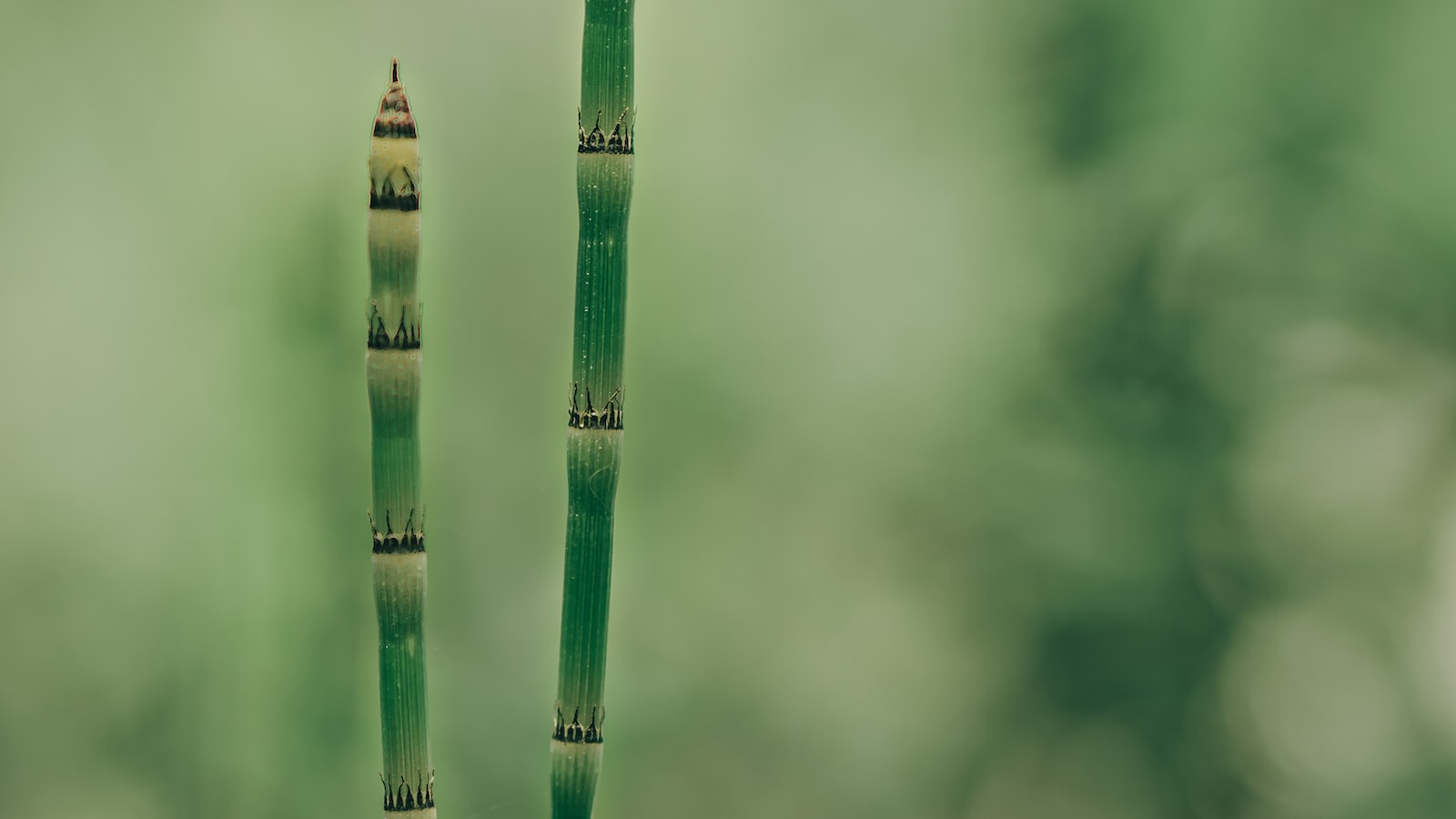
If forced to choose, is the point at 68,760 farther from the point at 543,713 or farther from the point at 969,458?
the point at 969,458

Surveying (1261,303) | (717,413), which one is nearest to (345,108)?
(717,413)

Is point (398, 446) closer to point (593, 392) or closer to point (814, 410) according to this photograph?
point (593, 392)

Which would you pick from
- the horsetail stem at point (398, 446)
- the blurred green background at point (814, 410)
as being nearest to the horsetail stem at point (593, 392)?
the horsetail stem at point (398, 446)

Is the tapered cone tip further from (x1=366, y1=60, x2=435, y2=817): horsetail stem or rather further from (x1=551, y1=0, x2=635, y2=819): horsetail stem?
(x1=551, y1=0, x2=635, y2=819): horsetail stem

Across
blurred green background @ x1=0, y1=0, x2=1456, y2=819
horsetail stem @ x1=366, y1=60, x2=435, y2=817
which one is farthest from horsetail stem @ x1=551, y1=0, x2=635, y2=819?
blurred green background @ x1=0, y1=0, x2=1456, y2=819

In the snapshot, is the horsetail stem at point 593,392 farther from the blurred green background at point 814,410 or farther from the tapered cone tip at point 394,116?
the blurred green background at point 814,410
